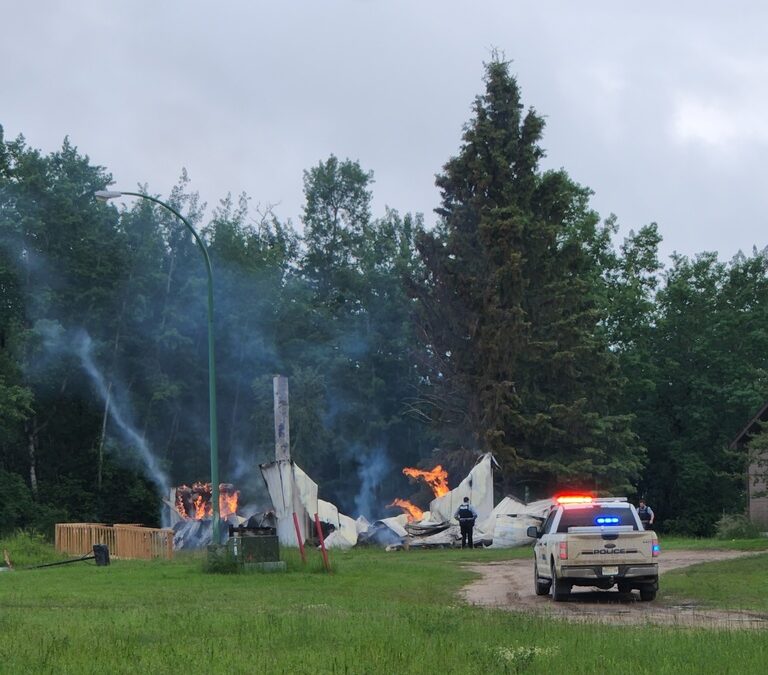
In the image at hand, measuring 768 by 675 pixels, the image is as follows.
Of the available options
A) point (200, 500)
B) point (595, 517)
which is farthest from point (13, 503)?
point (595, 517)

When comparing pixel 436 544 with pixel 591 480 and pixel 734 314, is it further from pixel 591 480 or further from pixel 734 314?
pixel 734 314

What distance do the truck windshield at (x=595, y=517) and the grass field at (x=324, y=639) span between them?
2469 millimetres

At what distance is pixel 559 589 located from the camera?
2033cm

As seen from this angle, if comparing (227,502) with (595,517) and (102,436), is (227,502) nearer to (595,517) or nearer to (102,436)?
(102,436)

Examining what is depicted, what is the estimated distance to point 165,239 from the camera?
2680 inches

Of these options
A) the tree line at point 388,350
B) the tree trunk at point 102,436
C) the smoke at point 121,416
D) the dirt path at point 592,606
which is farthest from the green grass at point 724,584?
the tree trunk at point 102,436

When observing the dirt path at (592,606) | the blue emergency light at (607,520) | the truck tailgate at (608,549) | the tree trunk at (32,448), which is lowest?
the dirt path at (592,606)

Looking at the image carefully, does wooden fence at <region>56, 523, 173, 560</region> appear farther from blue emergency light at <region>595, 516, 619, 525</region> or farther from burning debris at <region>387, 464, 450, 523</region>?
burning debris at <region>387, 464, 450, 523</region>

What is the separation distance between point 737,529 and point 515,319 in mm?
15961

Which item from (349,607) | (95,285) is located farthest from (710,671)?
(95,285)

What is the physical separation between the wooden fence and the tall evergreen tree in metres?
22.5

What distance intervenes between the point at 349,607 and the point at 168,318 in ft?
163

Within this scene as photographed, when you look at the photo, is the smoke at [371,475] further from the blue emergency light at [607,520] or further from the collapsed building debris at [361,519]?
the blue emergency light at [607,520]

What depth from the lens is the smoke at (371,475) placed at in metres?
73.6
